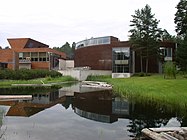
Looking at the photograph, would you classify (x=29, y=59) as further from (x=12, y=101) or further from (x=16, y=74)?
(x=12, y=101)

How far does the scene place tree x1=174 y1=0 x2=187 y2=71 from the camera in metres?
32.1

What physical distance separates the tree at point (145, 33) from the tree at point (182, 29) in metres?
3.93

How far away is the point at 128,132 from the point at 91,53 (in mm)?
42297

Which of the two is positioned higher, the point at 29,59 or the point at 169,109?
the point at 29,59

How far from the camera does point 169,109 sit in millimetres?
13211

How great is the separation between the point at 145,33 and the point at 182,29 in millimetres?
6460

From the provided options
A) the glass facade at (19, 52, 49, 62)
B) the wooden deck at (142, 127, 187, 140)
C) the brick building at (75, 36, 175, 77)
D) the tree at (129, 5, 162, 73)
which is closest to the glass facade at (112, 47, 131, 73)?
the brick building at (75, 36, 175, 77)

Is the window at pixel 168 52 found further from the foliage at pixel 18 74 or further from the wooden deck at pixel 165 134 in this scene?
the wooden deck at pixel 165 134

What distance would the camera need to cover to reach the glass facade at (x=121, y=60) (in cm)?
4469

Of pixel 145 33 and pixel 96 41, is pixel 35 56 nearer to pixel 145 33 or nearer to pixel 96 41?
pixel 96 41

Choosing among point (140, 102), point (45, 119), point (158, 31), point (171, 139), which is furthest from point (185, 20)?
point (171, 139)

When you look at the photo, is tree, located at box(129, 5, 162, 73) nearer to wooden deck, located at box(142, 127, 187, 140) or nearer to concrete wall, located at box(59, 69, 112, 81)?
concrete wall, located at box(59, 69, 112, 81)

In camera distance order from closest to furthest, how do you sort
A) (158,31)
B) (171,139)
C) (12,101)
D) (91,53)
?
(171,139), (12,101), (158,31), (91,53)

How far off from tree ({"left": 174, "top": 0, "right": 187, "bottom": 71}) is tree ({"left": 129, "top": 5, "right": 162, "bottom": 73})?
12.9 ft
